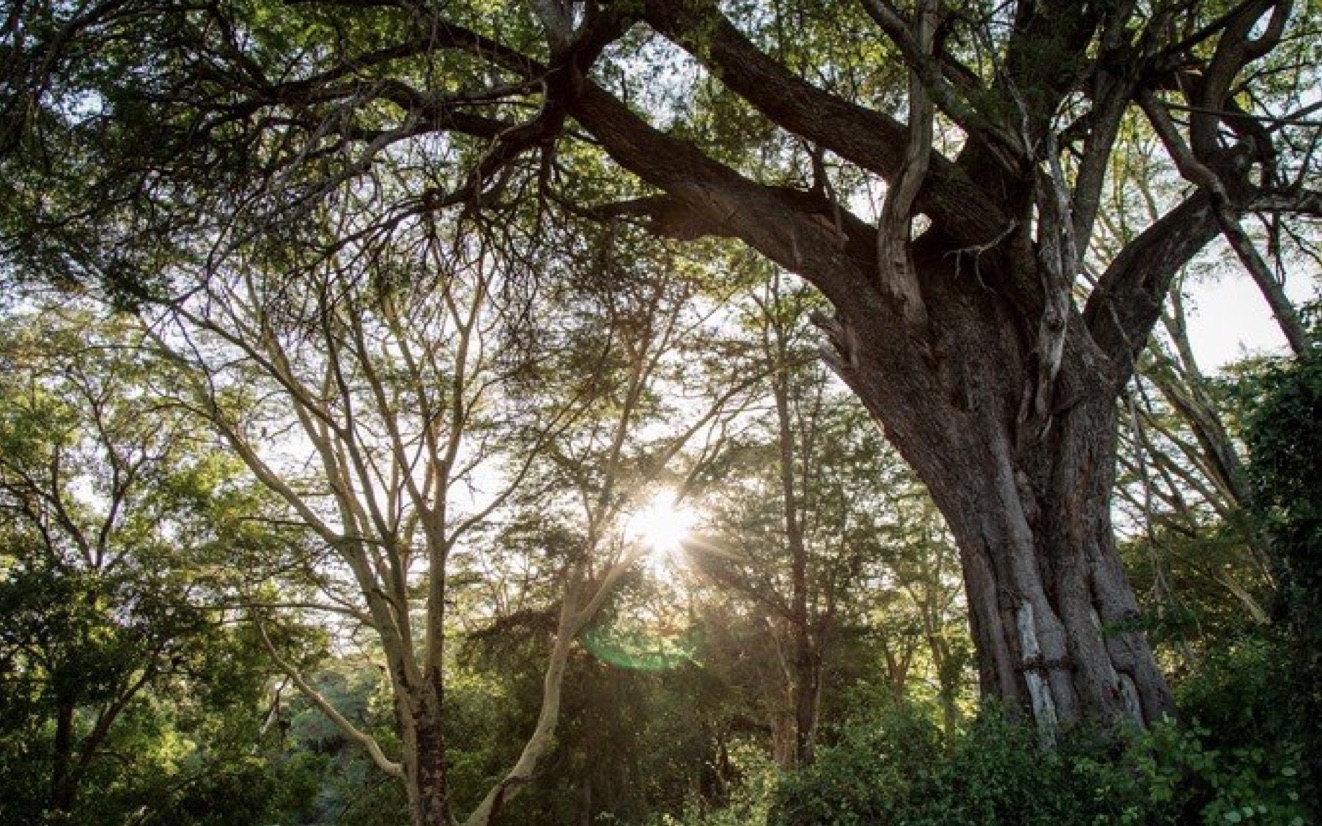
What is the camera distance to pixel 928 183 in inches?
211

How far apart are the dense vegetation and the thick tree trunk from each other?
0.10 feet

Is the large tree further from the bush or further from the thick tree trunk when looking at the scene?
the bush

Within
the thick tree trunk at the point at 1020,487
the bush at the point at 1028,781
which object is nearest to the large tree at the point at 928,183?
the thick tree trunk at the point at 1020,487

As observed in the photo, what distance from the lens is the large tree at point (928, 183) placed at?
4652mm

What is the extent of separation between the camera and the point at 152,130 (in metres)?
5.24

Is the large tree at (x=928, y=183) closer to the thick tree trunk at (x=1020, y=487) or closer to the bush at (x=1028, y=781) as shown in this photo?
the thick tree trunk at (x=1020, y=487)

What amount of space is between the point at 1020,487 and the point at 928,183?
2.19m

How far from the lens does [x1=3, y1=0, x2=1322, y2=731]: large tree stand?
4.65 meters

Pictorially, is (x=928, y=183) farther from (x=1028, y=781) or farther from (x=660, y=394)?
(x=660, y=394)

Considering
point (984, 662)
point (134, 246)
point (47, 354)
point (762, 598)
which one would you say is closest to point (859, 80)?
point (984, 662)

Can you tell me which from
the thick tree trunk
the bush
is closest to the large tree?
the thick tree trunk

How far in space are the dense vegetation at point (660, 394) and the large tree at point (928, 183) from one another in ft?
0.13

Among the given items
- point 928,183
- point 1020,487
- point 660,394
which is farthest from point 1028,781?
point 660,394

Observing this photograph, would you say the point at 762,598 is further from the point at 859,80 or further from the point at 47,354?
the point at 47,354
